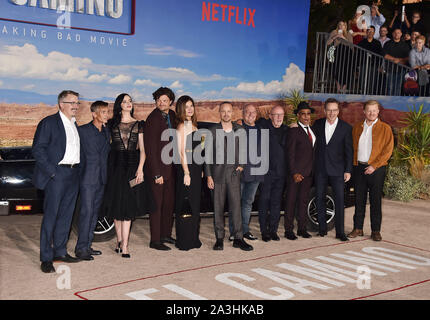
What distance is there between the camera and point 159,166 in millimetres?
6855

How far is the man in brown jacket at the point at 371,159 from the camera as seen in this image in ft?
25.4

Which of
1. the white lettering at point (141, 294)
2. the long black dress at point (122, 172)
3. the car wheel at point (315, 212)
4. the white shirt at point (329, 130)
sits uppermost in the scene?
the white shirt at point (329, 130)

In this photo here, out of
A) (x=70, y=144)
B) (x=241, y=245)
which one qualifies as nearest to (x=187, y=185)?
(x=241, y=245)

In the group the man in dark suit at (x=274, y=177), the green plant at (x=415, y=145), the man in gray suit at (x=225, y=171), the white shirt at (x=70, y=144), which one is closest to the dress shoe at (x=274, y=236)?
the man in dark suit at (x=274, y=177)

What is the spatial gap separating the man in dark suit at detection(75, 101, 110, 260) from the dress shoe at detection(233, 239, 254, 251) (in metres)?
1.70

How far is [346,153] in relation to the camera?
7766 mm

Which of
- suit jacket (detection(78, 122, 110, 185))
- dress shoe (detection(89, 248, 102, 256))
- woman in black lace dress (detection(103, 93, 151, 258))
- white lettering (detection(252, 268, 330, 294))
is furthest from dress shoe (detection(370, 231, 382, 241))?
suit jacket (detection(78, 122, 110, 185))

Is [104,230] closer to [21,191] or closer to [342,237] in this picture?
[21,191]

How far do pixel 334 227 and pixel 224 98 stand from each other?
620 cm

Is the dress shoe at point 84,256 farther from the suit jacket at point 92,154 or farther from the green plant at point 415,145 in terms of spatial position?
the green plant at point 415,145

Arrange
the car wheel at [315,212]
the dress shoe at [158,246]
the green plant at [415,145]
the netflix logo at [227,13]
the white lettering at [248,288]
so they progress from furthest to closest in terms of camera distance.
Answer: the netflix logo at [227,13] < the green plant at [415,145] < the car wheel at [315,212] < the dress shoe at [158,246] < the white lettering at [248,288]

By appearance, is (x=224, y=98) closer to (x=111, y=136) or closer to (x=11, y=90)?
(x=11, y=90)

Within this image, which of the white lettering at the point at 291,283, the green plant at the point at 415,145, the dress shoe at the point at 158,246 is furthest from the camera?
the green plant at the point at 415,145
